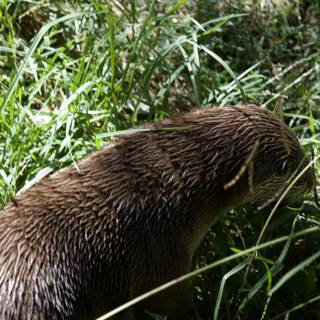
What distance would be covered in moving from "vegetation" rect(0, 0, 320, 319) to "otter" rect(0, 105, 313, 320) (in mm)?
154

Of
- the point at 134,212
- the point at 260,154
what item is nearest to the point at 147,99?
the point at 260,154

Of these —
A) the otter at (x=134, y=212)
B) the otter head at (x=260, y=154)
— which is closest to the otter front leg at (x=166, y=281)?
the otter at (x=134, y=212)

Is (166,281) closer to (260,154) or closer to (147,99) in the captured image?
(260,154)

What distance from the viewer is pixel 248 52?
4.31 m

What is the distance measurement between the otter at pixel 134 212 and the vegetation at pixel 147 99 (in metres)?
0.15

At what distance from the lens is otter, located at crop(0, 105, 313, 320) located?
2.66m

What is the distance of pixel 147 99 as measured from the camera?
140 inches

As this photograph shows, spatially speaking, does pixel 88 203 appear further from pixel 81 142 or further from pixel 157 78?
pixel 157 78

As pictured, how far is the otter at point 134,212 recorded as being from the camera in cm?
266

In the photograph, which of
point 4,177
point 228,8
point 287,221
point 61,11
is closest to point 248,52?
point 228,8

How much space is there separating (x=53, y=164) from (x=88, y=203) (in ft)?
1.37

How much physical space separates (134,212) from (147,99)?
80cm

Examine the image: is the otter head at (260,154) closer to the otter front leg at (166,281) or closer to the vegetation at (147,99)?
the vegetation at (147,99)

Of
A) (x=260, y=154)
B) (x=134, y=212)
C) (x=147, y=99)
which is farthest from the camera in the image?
(x=147, y=99)
